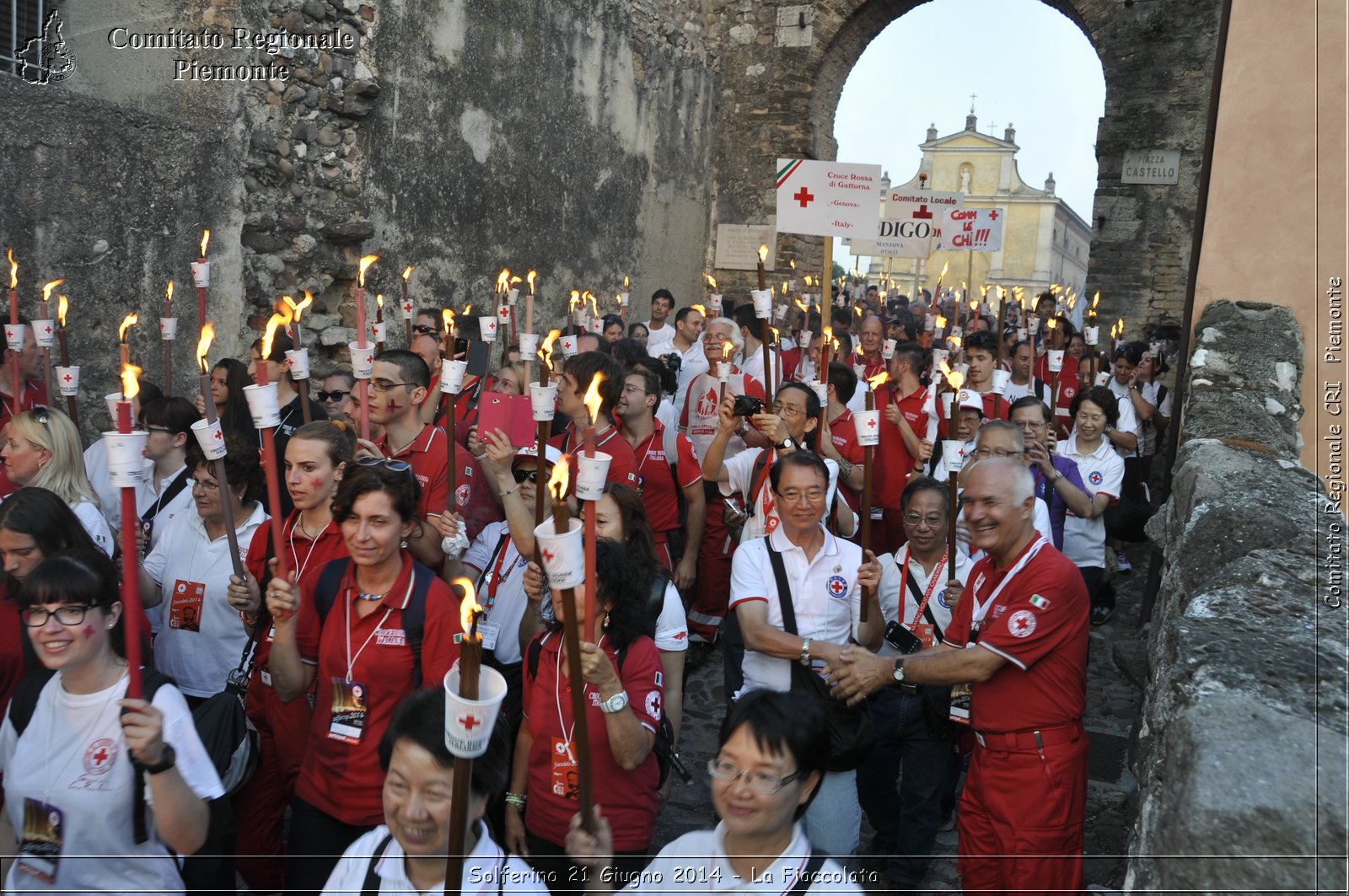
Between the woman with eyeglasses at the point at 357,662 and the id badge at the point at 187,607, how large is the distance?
1.96ft

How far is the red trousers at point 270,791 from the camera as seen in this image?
381 centimetres

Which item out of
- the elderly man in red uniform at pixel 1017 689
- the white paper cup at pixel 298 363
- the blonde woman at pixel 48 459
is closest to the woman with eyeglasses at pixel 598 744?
the elderly man in red uniform at pixel 1017 689

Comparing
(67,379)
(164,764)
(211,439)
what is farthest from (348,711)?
(67,379)

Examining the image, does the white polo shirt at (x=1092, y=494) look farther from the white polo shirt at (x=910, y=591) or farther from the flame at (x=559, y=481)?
the flame at (x=559, y=481)

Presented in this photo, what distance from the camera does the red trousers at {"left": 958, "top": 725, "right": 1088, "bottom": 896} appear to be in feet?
12.2

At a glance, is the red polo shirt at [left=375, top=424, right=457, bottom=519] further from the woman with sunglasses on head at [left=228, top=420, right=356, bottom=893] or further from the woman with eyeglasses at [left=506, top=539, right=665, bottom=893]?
the woman with eyeglasses at [left=506, top=539, right=665, bottom=893]

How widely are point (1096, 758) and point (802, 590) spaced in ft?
8.58

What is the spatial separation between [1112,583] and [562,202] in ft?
24.3

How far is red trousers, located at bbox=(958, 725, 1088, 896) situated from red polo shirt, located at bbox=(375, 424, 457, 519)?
8.28 ft

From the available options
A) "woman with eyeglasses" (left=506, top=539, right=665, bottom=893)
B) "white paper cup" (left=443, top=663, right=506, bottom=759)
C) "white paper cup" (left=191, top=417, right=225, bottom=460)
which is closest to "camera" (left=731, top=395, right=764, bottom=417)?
"woman with eyeglasses" (left=506, top=539, right=665, bottom=893)

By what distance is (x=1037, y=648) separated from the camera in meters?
3.70

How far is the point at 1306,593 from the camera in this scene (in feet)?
8.94

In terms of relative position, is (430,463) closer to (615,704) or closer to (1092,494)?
(615,704)

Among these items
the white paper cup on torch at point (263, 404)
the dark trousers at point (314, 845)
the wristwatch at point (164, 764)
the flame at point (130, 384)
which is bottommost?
the dark trousers at point (314, 845)
